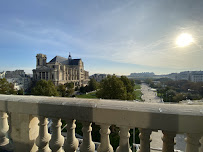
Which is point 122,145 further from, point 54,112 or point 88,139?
point 54,112

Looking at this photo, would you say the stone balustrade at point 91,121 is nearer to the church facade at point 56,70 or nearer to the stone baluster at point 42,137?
the stone baluster at point 42,137

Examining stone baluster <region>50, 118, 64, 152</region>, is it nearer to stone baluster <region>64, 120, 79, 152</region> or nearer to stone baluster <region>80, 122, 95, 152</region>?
stone baluster <region>64, 120, 79, 152</region>

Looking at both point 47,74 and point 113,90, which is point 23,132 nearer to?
point 113,90

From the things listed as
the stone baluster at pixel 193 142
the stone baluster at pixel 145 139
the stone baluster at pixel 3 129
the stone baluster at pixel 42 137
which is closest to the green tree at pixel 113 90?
the stone baluster at pixel 3 129

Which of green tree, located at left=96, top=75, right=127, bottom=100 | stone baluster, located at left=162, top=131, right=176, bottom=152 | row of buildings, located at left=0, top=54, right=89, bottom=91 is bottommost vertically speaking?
green tree, located at left=96, top=75, right=127, bottom=100

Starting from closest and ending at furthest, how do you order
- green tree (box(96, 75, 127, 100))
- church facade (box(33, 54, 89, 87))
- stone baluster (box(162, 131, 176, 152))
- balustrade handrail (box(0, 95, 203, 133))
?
balustrade handrail (box(0, 95, 203, 133)) → stone baluster (box(162, 131, 176, 152)) → green tree (box(96, 75, 127, 100)) → church facade (box(33, 54, 89, 87))

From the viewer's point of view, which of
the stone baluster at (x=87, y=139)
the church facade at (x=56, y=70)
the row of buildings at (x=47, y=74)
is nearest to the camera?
the stone baluster at (x=87, y=139)

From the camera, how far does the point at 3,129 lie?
2.79m

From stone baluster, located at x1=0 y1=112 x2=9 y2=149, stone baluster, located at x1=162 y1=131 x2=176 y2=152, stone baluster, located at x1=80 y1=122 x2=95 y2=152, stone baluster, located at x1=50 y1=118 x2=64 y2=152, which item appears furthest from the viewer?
stone baluster, located at x1=0 y1=112 x2=9 y2=149

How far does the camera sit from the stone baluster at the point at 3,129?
276 cm

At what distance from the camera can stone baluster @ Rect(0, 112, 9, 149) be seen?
2.76m

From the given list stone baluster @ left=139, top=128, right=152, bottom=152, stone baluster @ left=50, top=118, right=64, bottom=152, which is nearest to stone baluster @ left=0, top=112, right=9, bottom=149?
stone baluster @ left=50, top=118, right=64, bottom=152

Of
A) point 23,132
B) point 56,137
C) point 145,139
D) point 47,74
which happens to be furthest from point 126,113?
point 47,74

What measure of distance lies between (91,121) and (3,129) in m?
2.41
